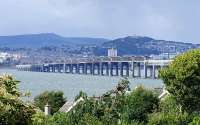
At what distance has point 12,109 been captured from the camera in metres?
13.6

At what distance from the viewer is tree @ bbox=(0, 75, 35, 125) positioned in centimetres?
1361

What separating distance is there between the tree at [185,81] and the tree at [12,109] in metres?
32.1

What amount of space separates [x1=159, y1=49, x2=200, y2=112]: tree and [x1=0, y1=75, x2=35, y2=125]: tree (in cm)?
3213

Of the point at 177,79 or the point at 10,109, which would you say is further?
the point at 177,79

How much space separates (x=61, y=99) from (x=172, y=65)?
1437 centimetres

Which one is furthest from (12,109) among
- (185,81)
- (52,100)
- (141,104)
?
(52,100)

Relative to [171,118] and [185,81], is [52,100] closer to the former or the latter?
[185,81]

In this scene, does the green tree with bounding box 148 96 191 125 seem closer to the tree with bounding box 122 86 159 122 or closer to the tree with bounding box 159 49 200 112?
the tree with bounding box 122 86 159 122

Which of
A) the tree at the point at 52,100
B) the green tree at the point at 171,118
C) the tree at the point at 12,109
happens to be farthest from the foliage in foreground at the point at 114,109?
the tree at the point at 12,109

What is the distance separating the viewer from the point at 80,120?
36531 mm

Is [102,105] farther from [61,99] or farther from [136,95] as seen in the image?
[61,99]

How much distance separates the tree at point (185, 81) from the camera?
46.1 metres

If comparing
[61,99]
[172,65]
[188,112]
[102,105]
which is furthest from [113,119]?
[61,99]

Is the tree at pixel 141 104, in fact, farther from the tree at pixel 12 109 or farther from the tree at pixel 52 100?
A: the tree at pixel 12 109
